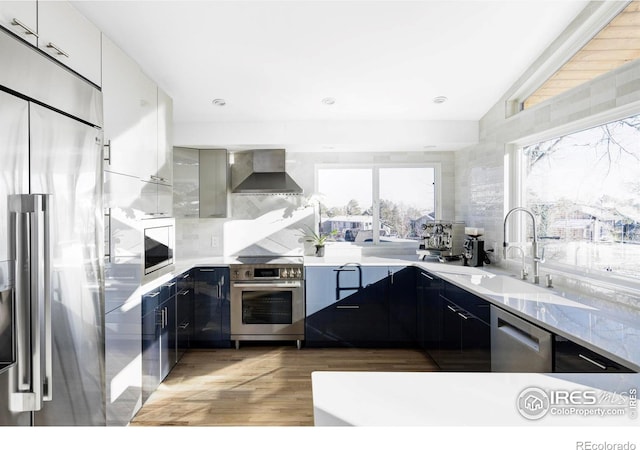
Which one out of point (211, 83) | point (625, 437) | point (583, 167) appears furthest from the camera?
point (211, 83)

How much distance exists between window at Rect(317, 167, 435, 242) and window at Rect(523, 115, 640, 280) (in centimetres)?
145

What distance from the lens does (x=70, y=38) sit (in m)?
1.71

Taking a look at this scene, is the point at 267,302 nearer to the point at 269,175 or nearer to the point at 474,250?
the point at 269,175

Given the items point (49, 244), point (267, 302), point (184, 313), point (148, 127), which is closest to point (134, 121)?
point (148, 127)

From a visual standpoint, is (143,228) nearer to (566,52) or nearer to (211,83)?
(211,83)

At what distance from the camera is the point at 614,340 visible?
141cm

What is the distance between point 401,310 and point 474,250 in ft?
2.91

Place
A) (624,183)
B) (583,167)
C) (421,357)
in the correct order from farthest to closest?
(421,357), (583,167), (624,183)

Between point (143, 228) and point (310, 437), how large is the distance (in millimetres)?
2233

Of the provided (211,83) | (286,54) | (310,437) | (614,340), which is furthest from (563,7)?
(310,437)

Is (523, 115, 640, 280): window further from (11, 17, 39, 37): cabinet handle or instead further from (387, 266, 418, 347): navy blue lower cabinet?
(11, 17, 39, 37): cabinet handle

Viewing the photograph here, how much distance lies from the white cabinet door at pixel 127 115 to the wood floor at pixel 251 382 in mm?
1583

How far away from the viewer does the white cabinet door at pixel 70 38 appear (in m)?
1.54

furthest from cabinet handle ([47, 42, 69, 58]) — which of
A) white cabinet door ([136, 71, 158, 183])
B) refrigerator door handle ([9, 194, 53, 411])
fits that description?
white cabinet door ([136, 71, 158, 183])
